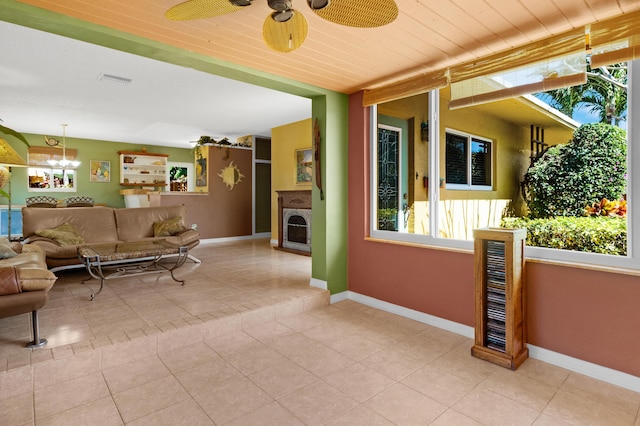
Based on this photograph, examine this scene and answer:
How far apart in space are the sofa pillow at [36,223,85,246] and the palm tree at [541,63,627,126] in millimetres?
5605

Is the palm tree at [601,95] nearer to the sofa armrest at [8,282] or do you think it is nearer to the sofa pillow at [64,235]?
the sofa armrest at [8,282]

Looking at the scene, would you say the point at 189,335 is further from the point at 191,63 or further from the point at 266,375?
the point at 191,63

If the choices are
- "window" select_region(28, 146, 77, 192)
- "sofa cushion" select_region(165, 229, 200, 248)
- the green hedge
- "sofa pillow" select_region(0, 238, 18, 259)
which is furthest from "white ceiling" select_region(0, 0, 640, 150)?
"window" select_region(28, 146, 77, 192)

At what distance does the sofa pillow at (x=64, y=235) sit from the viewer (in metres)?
4.47

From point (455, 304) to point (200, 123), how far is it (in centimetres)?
598

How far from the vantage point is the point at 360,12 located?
5.27ft

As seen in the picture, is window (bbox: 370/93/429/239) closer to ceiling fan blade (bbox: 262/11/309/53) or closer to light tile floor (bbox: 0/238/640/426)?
light tile floor (bbox: 0/238/640/426)

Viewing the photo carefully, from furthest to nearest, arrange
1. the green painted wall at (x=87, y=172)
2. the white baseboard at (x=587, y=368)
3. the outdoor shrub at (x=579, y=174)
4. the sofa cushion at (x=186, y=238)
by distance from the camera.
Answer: the green painted wall at (x=87, y=172), the sofa cushion at (x=186, y=238), the outdoor shrub at (x=579, y=174), the white baseboard at (x=587, y=368)

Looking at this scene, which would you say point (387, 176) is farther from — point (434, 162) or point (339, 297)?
point (339, 297)

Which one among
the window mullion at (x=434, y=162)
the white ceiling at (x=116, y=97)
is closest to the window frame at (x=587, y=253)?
the window mullion at (x=434, y=162)

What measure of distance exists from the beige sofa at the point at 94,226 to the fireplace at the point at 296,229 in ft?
6.02

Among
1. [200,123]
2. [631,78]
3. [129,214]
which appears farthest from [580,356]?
[200,123]

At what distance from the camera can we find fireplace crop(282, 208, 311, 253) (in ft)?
20.6

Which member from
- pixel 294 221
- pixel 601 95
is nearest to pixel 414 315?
pixel 601 95
